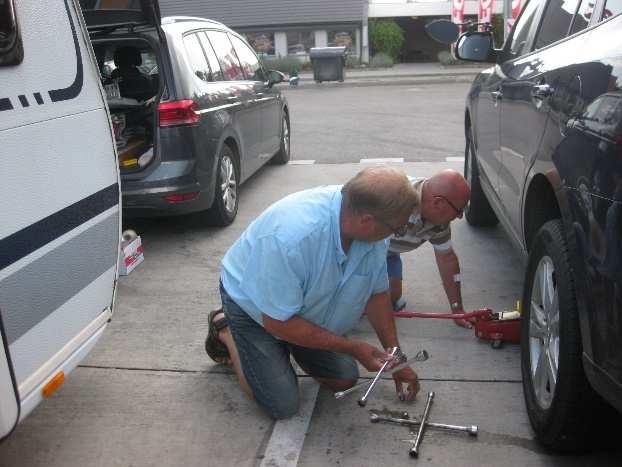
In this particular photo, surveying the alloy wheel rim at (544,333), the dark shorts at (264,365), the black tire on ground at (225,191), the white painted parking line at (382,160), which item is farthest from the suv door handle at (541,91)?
the white painted parking line at (382,160)

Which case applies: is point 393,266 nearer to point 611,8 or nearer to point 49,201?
point 611,8

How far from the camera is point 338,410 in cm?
296

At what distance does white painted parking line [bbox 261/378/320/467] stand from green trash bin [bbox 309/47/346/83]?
65.2 ft

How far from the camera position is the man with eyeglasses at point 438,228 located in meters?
3.12

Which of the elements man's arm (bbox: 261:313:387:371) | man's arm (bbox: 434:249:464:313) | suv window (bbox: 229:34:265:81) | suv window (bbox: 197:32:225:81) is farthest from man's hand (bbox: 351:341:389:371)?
suv window (bbox: 229:34:265:81)

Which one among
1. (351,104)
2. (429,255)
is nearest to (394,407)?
(429,255)

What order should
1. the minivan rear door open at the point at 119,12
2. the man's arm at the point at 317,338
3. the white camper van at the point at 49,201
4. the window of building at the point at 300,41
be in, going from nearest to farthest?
the white camper van at the point at 49,201
the man's arm at the point at 317,338
the minivan rear door open at the point at 119,12
the window of building at the point at 300,41

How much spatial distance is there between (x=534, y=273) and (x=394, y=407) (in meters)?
0.84

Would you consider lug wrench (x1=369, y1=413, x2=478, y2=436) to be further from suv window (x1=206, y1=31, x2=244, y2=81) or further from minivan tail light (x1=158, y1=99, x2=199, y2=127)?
suv window (x1=206, y1=31, x2=244, y2=81)

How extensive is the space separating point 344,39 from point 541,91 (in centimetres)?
2984

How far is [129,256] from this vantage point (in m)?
4.50

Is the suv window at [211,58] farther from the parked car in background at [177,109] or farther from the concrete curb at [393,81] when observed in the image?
the concrete curb at [393,81]

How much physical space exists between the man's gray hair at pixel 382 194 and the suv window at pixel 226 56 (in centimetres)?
397

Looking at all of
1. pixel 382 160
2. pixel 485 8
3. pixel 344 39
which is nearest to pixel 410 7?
pixel 344 39
